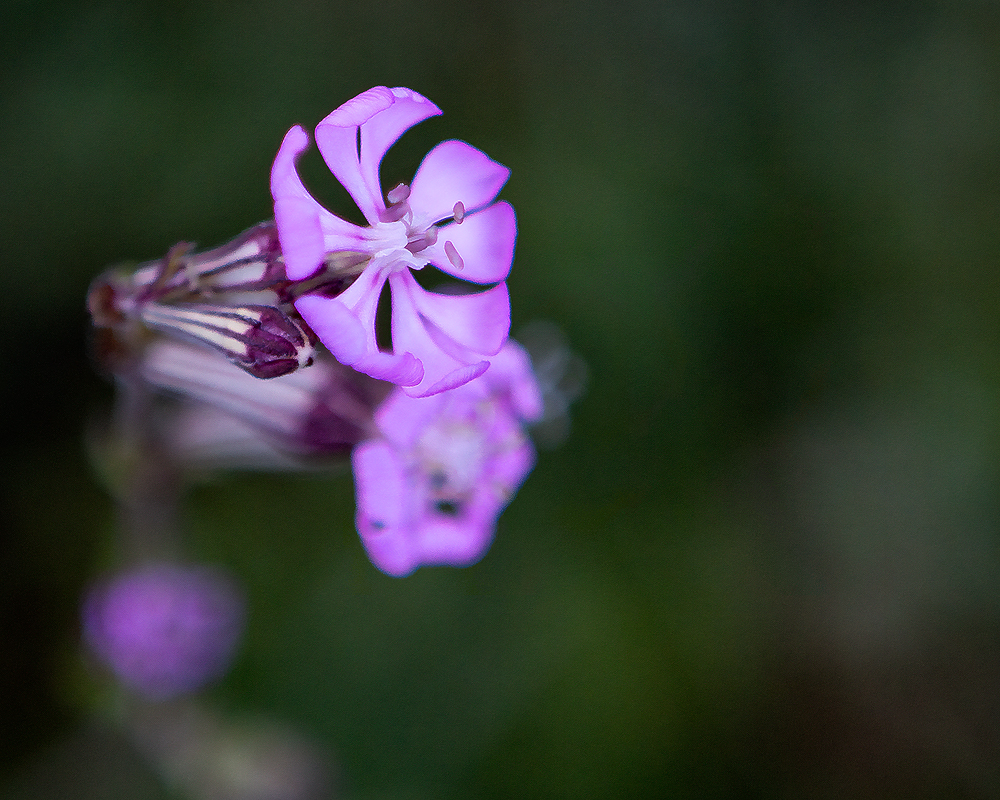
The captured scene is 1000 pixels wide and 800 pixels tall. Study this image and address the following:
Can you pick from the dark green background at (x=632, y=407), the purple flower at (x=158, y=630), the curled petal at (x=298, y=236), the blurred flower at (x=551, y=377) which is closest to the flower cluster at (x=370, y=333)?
the curled petal at (x=298, y=236)

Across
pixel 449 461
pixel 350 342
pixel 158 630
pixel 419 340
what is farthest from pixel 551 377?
pixel 158 630

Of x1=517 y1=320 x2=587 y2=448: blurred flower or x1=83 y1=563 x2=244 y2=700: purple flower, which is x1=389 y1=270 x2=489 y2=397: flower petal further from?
x1=83 y1=563 x2=244 y2=700: purple flower

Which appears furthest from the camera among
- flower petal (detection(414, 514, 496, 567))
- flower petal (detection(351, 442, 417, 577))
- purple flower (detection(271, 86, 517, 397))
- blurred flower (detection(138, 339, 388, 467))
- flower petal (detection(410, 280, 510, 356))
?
flower petal (detection(414, 514, 496, 567))

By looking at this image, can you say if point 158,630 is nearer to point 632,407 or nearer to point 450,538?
point 450,538

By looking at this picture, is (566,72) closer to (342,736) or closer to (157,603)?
(157,603)

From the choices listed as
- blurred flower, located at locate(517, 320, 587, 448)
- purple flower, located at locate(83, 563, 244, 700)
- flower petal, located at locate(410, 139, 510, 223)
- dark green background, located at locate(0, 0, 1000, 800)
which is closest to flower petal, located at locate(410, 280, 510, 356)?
flower petal, located at locate(410, 139, 510, 223)

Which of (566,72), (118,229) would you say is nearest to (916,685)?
(566,72)
